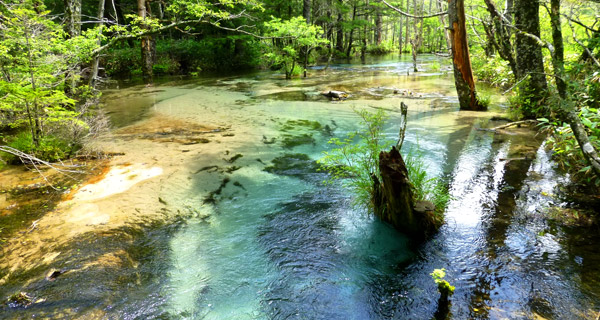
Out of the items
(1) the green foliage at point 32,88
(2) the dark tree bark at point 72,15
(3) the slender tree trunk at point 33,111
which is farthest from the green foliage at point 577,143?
(2) the dark tree bark at point 72,15

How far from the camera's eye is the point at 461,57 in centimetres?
925

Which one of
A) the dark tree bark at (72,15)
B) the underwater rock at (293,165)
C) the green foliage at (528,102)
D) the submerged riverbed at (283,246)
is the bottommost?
the submerged riverbed at (283,246)

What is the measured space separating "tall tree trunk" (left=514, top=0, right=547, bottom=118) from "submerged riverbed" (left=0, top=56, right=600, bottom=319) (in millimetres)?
1085

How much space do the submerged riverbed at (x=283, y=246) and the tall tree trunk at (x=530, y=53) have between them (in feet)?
3.56

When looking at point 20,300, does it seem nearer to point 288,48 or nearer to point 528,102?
point 528,102

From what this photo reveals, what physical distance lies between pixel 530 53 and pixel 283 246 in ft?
24.1

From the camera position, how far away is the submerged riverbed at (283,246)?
2939mm

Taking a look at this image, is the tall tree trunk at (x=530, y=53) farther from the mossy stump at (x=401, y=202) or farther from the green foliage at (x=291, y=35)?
the green foliage at (x=291, y=35)

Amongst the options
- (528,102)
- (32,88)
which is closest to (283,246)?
(32,88)

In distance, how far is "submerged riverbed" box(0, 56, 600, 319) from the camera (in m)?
2.94

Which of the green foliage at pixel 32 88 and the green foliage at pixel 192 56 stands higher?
the green foliage at pixel 192 56

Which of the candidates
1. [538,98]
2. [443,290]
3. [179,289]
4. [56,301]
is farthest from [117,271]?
[538,98]

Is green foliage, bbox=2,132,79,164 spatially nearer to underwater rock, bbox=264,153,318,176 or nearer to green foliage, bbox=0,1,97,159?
green foliage, bbox=0,1,97,159

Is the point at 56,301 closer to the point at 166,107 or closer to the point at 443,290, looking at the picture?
the point at 443,290
